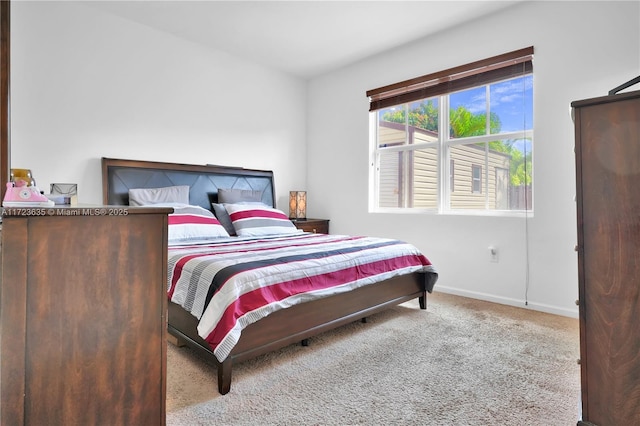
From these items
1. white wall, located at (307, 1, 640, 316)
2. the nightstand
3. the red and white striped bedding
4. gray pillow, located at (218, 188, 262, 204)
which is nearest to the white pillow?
gray pillow, located at (218, 188, 262, 204)

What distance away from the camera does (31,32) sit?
114 inches

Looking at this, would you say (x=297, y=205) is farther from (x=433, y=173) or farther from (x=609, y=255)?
(x=609, y=255)

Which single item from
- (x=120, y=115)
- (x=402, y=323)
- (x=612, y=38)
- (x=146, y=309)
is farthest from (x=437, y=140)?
(x=146, y=309)

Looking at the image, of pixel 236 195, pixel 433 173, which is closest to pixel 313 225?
pixel 236 195

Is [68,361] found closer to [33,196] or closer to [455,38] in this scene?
[33,196]

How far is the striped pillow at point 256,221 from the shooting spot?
11.5 ft

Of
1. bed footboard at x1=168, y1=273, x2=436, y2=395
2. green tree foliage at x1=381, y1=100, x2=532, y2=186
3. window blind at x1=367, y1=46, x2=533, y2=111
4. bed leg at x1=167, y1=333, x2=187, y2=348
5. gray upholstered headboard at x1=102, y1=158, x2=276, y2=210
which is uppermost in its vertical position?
window blind at x1=367, y1=46, x2=533, y2=111

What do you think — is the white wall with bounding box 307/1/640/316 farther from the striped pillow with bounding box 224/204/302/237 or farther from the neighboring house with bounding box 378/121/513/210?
the striped pillow with bounding box 224/204/302/237

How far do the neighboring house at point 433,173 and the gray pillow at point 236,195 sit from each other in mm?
1557

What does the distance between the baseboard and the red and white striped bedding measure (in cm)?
103

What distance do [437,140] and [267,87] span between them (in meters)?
2.23

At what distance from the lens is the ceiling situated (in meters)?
3.17

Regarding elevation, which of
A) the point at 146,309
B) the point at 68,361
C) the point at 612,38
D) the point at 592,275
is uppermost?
the point at 612,38

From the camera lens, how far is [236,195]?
4.00 meters
